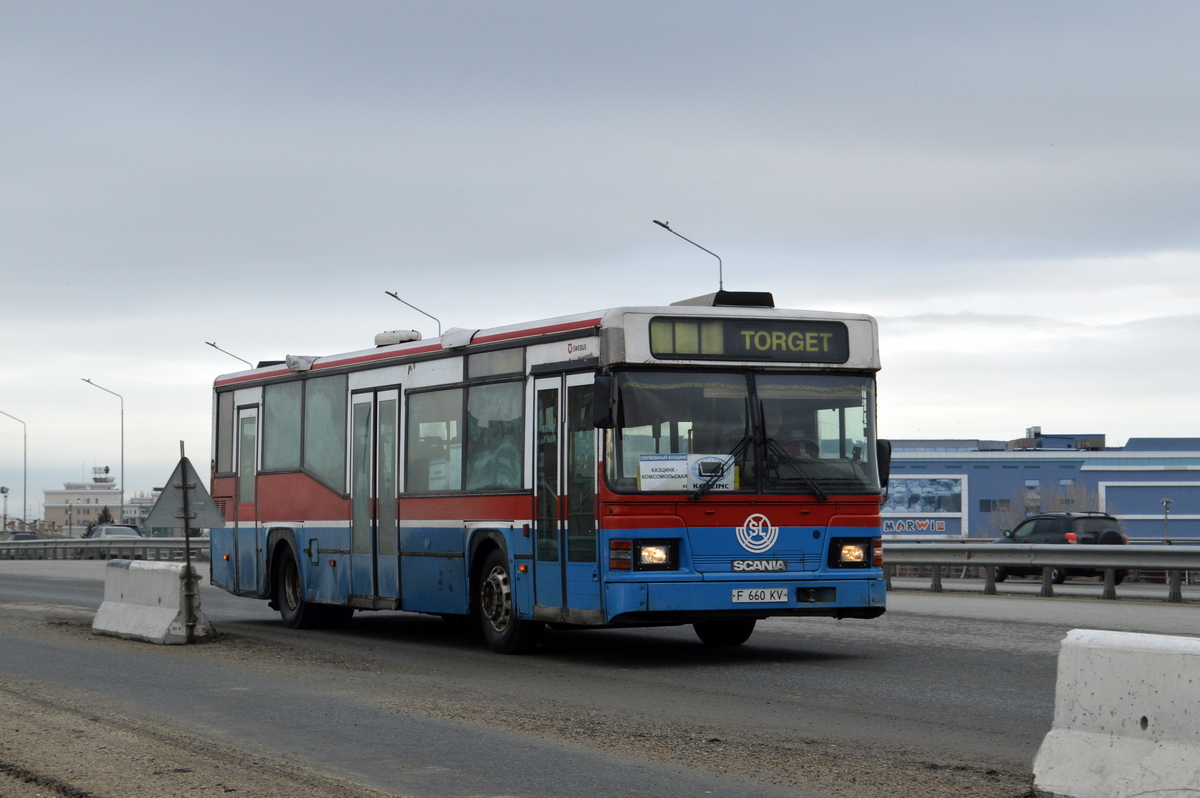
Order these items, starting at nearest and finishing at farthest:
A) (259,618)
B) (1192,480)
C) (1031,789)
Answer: (1031,789) < (259,618) < (1192,480)

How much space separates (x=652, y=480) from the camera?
11867 mm

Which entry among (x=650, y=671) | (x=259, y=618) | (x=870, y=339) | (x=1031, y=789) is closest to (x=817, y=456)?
(x=870, y=339)

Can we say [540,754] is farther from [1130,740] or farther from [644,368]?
[644,368]

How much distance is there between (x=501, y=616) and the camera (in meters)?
13.3

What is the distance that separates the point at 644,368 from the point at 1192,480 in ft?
434

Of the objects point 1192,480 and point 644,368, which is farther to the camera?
point 1192,480

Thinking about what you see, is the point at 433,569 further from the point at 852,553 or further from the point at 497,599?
the point at 852,553

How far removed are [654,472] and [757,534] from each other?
1023mm

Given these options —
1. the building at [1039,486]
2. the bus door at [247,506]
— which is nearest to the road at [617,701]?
the bus door at [247,506]

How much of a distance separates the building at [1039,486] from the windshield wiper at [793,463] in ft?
397

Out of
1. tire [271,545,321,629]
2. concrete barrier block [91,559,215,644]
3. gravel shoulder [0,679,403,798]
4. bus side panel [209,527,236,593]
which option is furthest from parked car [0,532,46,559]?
gravel shoulder [0,679,403,798]

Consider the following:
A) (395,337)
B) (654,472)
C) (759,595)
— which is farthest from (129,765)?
(395,337)

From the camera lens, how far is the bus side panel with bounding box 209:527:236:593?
18766 millimetres

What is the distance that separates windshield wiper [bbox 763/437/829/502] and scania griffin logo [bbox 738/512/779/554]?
46 centimetres
